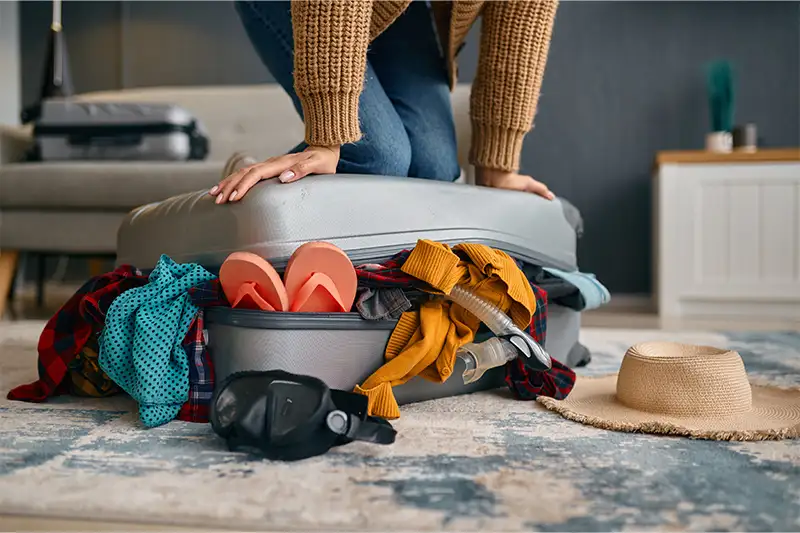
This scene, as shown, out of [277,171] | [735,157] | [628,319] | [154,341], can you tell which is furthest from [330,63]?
[735,157]

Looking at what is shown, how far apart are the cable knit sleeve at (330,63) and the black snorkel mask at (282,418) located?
1.25ft

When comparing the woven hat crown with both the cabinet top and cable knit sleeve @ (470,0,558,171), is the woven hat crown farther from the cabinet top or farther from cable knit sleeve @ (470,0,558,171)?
the cabinet top

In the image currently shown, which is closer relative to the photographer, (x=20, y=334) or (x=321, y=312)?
(x=321, y=312)

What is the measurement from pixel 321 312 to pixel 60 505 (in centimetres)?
34

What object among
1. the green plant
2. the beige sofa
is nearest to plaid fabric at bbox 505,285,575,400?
the beige sofa

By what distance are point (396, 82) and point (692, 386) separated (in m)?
0.73

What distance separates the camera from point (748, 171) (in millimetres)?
2484

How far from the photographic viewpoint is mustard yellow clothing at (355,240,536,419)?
81 cm

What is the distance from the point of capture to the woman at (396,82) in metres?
0.90

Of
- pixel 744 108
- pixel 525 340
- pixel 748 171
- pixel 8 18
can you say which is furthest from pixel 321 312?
pixel 8 18

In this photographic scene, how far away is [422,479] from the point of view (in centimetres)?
61

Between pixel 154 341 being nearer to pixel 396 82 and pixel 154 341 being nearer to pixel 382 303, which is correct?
pixel 382 303

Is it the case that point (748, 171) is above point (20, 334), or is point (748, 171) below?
above

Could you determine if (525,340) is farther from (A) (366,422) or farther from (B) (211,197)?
(B) (211,197)
